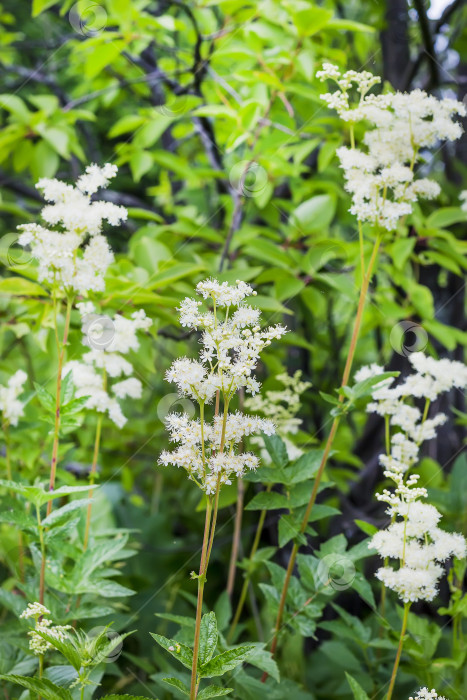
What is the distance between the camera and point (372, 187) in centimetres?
71

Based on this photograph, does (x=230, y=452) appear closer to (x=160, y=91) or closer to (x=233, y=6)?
(x=233, y=6)

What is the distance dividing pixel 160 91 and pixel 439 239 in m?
0.80

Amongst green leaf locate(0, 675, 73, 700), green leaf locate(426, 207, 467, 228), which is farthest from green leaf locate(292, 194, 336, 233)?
green leaf locate(0, 675, 73, 700)

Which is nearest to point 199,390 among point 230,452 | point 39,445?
point 230,452

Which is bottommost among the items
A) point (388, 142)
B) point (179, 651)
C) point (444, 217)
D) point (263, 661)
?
point (263, 661)

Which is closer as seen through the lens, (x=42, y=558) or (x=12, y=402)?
(x=42, y=558)

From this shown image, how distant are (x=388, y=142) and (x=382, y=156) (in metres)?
0.02

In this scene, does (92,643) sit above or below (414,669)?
above

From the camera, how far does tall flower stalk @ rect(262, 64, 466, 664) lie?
2.31ft

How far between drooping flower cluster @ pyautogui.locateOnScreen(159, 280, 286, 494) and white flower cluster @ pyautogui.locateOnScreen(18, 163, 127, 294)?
0.15m

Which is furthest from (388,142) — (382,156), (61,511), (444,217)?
(61,511)

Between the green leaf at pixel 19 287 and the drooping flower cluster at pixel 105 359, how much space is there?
8cm

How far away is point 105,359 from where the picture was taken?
792 millimetres

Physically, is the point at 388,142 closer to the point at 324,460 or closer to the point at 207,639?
the point at 324,460
